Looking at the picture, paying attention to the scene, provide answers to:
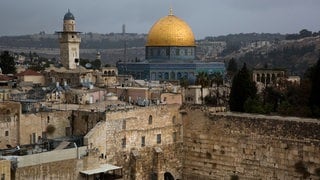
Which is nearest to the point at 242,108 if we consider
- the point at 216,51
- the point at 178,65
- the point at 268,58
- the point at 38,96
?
the point at 38,96

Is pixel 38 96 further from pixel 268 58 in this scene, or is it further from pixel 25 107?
pixel 268 58

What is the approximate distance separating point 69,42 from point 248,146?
24445 millimetres

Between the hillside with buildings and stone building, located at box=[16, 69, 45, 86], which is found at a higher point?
stone building, located at box=[16, 69, 45, 86]

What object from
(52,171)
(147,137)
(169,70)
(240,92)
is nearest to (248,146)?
(147,137)

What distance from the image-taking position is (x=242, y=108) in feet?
107

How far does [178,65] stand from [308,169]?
26229mm

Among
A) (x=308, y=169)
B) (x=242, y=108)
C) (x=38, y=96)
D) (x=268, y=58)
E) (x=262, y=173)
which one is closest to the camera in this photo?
(x=308, y=169)

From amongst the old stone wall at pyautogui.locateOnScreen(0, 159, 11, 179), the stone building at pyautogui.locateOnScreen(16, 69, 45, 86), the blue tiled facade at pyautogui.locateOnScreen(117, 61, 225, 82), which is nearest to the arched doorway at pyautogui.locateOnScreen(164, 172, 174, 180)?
the old stone wall at pyautogui.locateOnScreen(0, 159, 11, 179)

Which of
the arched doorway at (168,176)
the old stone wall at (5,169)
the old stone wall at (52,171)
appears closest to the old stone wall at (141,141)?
the arched doorway at (168,176)

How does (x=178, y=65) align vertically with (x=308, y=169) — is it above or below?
above

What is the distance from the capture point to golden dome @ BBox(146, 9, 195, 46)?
156 ft

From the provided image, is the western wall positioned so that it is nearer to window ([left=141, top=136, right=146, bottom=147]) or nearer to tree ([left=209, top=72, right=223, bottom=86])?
window ([left=141, top=136, right=146, bottom=147])

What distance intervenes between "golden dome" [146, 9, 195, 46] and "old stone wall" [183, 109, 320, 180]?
21747 millimetres

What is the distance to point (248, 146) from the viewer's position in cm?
2427
